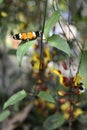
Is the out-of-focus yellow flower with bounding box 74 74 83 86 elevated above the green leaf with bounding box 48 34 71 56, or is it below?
below

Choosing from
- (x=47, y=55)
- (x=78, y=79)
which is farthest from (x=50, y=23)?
(x=47, y=55)

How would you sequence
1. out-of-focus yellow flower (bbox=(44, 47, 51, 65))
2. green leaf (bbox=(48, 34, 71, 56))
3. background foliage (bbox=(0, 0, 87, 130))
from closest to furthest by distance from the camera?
1. green leaf (bbox=(48, 34, 71, 56))
2. background foliage (bbox=(0, 0, 87, 130))
3. out-of-focus yellow flower (bbox=(44, 47, 51, 65))

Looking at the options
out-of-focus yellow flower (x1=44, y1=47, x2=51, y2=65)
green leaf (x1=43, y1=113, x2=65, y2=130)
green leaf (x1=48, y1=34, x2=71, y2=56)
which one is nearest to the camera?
green leaf (x1=48, y1=34, x2=71, y2=56)

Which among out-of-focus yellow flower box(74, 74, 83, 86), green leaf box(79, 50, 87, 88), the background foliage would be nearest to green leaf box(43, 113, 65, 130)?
the background foliage

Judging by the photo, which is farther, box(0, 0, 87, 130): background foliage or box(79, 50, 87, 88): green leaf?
box(0, 0, 87, 130): background foliage

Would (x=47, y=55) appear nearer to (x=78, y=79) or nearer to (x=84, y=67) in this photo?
(x=78, y=79)

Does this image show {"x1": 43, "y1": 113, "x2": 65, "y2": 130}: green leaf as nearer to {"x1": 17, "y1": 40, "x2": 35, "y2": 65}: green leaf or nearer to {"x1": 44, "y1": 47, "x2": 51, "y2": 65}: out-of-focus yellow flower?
{"x1": 44, "y1": 47, "x2": 51, "y2": 65}: out-of-focus yellow flower

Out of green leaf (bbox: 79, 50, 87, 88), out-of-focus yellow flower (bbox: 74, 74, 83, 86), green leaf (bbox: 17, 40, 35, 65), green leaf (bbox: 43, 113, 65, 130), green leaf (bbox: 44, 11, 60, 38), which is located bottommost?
green leaf (bbox: 43, 113, 65, 130)

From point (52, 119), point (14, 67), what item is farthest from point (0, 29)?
point (14, 67)

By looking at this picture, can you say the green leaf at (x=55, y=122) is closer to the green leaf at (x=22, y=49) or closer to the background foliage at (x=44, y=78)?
the background foliage at (x=44, y=78)

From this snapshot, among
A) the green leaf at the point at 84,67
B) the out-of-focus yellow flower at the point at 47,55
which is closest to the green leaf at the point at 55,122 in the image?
the out-of-focus yellow flower at the point at 47,55

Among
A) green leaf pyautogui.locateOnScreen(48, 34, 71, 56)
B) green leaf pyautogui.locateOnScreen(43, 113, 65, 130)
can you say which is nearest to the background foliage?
green leaf pyautogui.locateOnScreen(43, 113, 65, 130)
